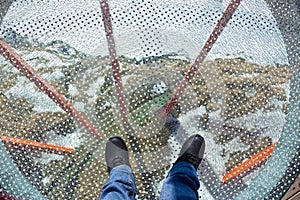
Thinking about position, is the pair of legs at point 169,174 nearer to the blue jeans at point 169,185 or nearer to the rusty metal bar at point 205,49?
the blue jeans at point 169,185

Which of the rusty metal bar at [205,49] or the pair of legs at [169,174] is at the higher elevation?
the rusty metal bar at [205,49]

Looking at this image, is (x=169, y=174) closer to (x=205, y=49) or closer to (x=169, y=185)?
(x=169, y=185)

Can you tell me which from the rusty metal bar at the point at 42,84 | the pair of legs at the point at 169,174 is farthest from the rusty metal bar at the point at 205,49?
the rusty metal bar at the point at 42,84

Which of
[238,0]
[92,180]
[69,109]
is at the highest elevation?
[238,0]

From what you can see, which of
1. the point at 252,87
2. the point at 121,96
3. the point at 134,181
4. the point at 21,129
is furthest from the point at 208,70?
the point at 21,129

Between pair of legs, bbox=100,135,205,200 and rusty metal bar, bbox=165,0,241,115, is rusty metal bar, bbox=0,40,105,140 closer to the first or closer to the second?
pair of legs, bbox=100,135,205,200

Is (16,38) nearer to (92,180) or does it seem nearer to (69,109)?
(69,109)

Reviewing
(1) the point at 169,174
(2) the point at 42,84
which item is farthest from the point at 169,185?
(2) the point at 42,84

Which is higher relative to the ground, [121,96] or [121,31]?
[121,31]
